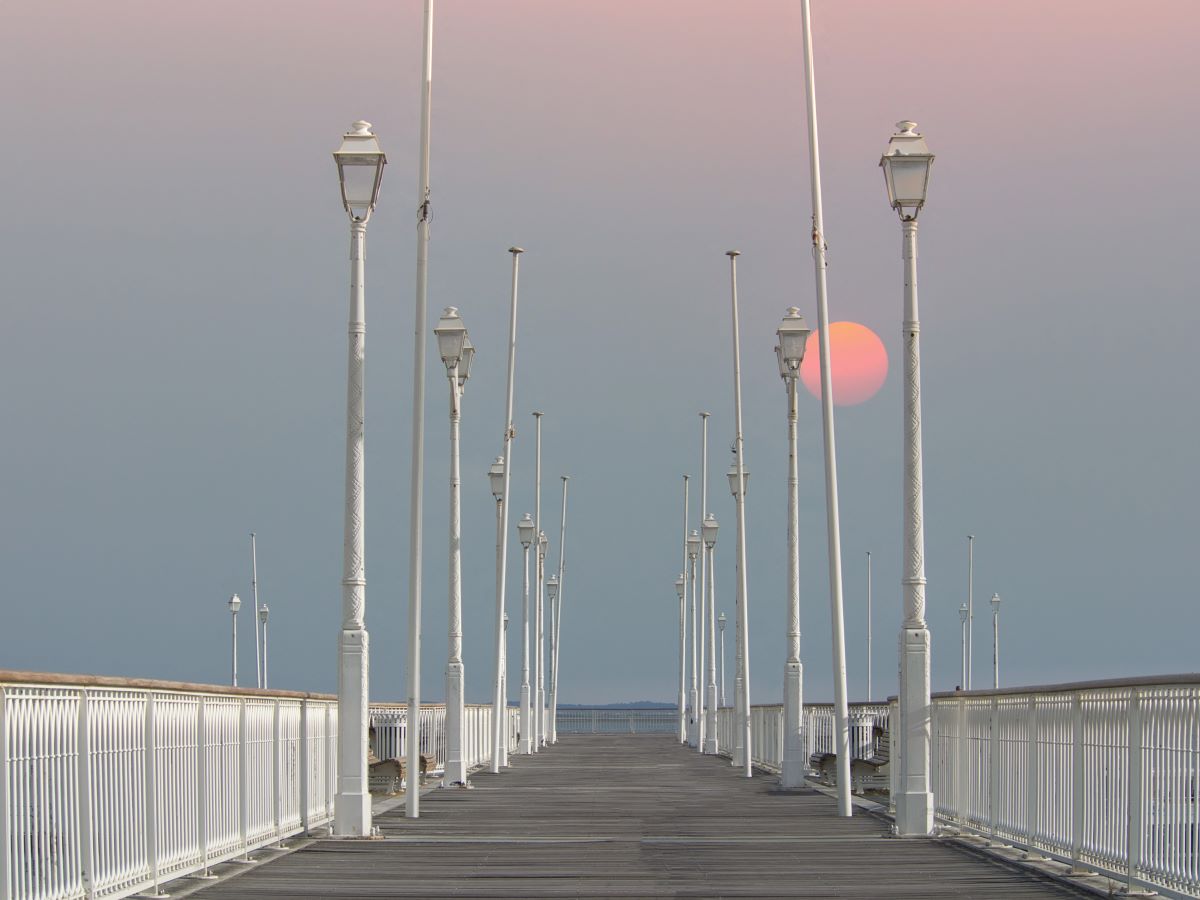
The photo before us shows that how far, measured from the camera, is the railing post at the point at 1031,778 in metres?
18.0

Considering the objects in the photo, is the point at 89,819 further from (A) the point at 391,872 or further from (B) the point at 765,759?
(B) the point at 765,759

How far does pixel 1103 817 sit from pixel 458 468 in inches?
855

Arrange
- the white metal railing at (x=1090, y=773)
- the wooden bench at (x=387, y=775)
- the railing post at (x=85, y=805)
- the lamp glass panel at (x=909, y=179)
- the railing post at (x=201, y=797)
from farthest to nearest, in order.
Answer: the wooden bench at (x=387, y=775)
the lamp glass panel at (x=909, y=179)
the railing post at (x=201, y=797)
the white metal railing at (x=1090, y=773)
the railing post at (x=85, y=805)

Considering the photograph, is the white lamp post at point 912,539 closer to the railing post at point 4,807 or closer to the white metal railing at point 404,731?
the railing post at point 4,807

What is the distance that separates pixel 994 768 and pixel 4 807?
1105cm

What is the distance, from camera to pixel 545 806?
28.5 m

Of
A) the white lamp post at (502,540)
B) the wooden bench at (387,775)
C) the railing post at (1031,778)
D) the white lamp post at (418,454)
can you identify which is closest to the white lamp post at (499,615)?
the white lamp post at (502,540)

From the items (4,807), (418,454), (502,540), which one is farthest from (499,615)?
(4,807)

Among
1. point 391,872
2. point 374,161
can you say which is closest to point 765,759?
point 374,161

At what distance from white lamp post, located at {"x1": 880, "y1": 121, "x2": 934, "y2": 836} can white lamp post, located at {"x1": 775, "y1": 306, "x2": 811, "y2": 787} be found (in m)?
9.68

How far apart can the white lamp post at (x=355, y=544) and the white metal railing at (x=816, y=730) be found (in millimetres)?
18373

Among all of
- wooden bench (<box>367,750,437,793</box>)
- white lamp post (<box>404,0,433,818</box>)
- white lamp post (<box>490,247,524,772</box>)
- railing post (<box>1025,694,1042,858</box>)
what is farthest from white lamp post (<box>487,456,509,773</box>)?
railing post (<box>1025,694,1042,858</box>)

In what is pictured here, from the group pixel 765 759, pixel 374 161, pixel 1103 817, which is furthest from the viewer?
pixel 765 759

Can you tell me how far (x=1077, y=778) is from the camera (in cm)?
1642
